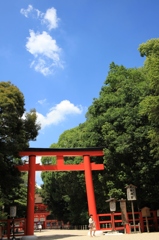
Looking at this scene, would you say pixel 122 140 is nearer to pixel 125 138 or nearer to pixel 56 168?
pixel 125 138

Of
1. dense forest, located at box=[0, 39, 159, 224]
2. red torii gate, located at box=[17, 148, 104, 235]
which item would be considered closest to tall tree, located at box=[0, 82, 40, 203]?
dense forest, located at box=[0, 39, 159, 224]

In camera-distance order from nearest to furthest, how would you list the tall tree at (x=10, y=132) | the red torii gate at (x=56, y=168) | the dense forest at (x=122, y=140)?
1. the tall tree at (x=10, y=132)
2. the dense forest at (x=122, y=140)
3. the red torii gate at (x=56, y=168)

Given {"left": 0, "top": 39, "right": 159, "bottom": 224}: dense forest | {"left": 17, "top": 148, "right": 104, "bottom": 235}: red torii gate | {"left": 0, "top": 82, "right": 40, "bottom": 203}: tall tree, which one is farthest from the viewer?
{"left": 17, "top": 148, "right": 104, "bottom": 235}: red torii gate

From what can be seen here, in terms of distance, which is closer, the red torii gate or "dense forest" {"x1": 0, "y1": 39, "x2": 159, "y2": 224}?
"dense forest" {"x1": 0, "y1": 39, "x2": 159, "y2": 224}

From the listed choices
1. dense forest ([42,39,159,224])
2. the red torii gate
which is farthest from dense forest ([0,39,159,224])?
the red torii gate

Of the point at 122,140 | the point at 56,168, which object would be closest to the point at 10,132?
the point at 56,168

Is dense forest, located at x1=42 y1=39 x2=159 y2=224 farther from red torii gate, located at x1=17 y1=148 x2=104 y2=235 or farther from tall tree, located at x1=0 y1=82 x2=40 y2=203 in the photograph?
tall tree, located at x1=0 y1=82 x2=40 y2=203

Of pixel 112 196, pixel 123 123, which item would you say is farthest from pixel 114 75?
pixel 112 196

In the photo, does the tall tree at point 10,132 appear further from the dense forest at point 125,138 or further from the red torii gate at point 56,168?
the dense forest at point 125,138

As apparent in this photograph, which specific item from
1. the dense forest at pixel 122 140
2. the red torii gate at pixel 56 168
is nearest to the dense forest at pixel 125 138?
the dense forest at pixel 122 140

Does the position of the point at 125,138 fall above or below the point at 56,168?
above

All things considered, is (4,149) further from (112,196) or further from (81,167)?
(112,196)

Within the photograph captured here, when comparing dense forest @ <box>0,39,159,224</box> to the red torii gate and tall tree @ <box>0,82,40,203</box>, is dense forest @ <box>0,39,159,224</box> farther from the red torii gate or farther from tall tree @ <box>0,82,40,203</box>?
the red torii gate

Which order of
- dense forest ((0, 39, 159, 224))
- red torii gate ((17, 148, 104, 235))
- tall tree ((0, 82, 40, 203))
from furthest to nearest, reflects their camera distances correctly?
1. red torii gate ((17, 148, 104, 235))
2. dense forest ((0, 39, 159, 224))
3. tall tree ((0, 82, 40, 203))
